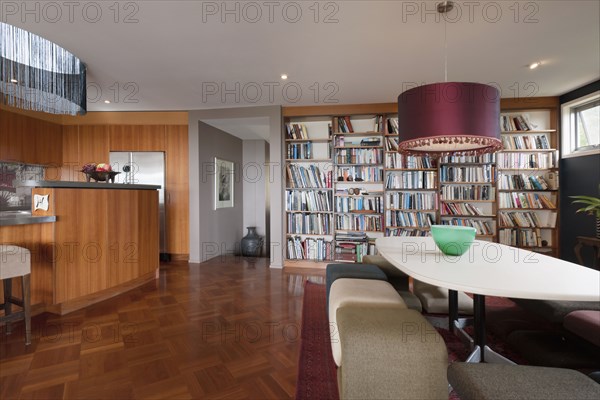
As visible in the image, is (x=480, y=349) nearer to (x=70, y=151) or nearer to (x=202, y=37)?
(x=202, y=37)

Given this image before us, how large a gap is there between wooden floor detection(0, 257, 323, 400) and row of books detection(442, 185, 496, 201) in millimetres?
2524

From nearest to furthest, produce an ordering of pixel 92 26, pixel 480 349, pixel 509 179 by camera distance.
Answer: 1. pixel 480 349
2. pixel 92 26
3. pixel 509 179

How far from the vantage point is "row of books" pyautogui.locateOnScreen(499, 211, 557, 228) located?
3863 mm

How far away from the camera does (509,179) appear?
12.7 ft

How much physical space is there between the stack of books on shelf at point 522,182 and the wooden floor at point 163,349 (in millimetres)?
3205

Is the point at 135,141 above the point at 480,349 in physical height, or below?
above

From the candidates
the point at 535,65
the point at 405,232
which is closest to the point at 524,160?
the point at 535,65

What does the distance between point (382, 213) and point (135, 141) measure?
408 centimetres

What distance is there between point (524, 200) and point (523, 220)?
0.28 meters

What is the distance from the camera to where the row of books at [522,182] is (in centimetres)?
383

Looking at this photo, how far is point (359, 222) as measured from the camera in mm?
4199

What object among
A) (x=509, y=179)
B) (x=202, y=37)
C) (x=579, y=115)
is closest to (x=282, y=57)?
(x=202, y=37)

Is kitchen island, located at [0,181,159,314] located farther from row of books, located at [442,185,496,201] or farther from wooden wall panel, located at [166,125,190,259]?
row of books, located at [442,185,496,201]

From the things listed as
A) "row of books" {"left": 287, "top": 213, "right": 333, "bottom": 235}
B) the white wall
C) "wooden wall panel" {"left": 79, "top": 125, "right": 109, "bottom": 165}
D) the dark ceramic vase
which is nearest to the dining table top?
"row of books" {"left": 287, "top": 213, "right": 333, "bottom": 235}
